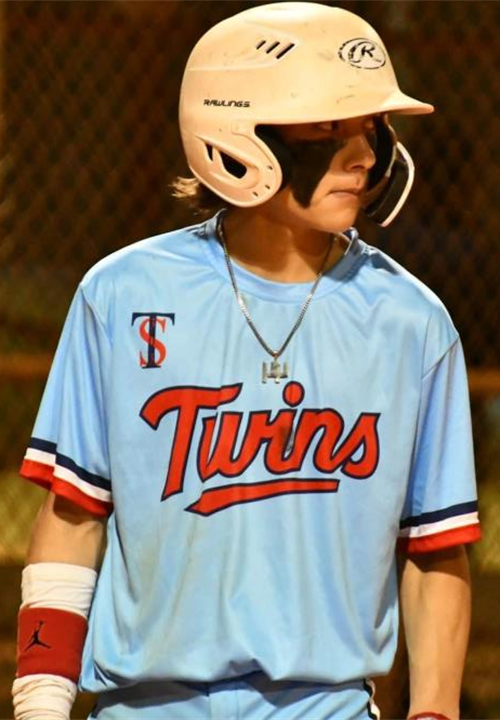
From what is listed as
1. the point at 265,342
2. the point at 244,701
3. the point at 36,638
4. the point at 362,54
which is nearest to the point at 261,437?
the point at 265,342

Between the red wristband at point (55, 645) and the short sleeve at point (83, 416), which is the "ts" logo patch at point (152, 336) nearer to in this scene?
the short sleeve at point (83, 416)

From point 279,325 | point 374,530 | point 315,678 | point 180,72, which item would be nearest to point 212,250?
point 279,325

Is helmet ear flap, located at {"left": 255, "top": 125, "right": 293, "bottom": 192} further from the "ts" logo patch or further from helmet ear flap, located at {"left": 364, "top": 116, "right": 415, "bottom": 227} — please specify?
the "ts" logo patch

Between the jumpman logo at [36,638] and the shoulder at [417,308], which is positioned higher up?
the shoulder at [417,308]


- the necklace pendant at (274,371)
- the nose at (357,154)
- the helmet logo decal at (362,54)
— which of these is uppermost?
the helmet logo decal at (362,54)

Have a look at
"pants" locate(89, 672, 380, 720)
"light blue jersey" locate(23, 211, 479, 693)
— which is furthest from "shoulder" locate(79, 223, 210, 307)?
"pants" locate(89, 672, 380, 720)

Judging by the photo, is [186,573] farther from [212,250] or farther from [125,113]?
[125,113]

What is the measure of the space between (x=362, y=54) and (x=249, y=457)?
64 centimetres

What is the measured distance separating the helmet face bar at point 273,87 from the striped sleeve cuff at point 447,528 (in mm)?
475

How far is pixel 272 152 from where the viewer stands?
8.43 ft

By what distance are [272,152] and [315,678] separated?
2.63 feet

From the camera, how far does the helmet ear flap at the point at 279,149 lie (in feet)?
8.44

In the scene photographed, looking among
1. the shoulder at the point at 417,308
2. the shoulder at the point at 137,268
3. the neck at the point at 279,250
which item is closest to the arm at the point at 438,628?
the shoulder at the point at 417,308

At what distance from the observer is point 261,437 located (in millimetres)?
2568
